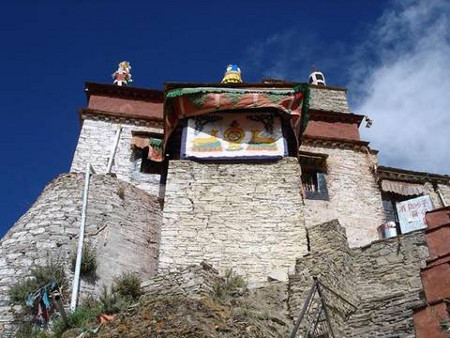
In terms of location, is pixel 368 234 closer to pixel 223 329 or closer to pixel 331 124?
pixel 331 124

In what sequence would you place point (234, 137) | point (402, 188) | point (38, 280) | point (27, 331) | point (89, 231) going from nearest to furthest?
point (27, 331)
point (38, 280)
point (89, 231)
point (234, 137)
point (402, 188)

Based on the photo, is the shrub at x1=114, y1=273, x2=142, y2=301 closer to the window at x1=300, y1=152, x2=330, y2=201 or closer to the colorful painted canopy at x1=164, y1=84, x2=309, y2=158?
the colorful painted canopy at x1=164, y1=84, x2=309, y2=158

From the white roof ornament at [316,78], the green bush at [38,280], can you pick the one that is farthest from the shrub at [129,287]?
the white roof ornament at [316,78]

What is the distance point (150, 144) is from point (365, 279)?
815 centimetres

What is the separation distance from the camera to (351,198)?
17875 mm

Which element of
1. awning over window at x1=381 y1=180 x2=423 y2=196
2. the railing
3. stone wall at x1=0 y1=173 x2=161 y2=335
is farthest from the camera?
awning over window at x1=381 y1=180 x2=423 y2=196

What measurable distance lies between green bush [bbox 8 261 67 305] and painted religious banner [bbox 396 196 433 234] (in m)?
10.2

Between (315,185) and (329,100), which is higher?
(329,100)

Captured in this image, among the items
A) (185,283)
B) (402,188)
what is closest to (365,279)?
(185,283)

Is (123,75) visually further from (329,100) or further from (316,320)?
(316,320)

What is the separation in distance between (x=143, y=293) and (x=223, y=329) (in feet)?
8.68

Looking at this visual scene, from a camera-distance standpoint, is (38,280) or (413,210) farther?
(413,210)

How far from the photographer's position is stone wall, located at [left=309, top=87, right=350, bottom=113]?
72.1 feet

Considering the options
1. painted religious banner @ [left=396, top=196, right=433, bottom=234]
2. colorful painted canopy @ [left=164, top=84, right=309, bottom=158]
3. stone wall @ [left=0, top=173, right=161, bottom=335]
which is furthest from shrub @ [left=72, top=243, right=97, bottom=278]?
painted religious banner @ [left=396, top=196, right=433, bottom=234]
